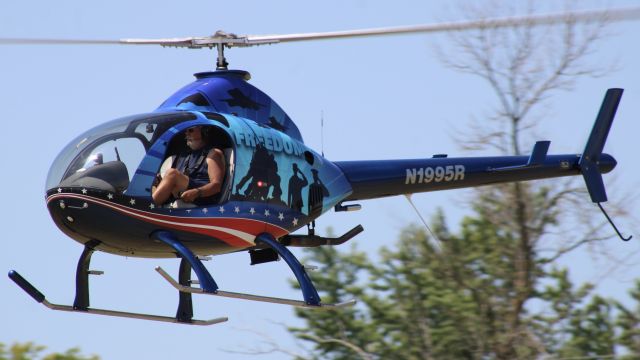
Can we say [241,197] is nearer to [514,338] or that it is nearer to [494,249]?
[514,338]

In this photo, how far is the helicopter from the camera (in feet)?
38.5

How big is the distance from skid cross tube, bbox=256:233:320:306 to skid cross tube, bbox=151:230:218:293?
0.93 meters

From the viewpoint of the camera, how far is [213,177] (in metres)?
12.2

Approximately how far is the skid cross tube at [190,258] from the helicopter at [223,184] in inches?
0.5

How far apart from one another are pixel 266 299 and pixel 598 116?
647cm

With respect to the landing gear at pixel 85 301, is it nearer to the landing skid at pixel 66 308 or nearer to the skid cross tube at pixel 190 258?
the landing skid at pixel 66 308

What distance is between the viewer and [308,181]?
44.2 feet

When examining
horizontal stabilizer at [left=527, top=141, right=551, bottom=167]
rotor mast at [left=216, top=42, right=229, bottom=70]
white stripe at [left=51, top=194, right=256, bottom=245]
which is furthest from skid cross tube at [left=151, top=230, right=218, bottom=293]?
horizontal stabilizer at [left=527, top=141, right=551, bottom=167]

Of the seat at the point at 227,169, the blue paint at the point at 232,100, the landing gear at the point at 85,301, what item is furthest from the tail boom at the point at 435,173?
the landing gear at the point at 85,301

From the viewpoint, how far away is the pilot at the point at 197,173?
1205cm

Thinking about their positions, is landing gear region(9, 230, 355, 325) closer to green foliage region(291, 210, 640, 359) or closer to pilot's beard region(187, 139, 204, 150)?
pilot's beard region(187, 139, 204, 150)

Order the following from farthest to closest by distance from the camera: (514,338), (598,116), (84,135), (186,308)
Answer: (514,338) < (598,116) < (186,308) < (84,135)

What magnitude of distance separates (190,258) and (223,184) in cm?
78

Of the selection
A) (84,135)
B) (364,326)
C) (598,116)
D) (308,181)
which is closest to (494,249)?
(364,326)
